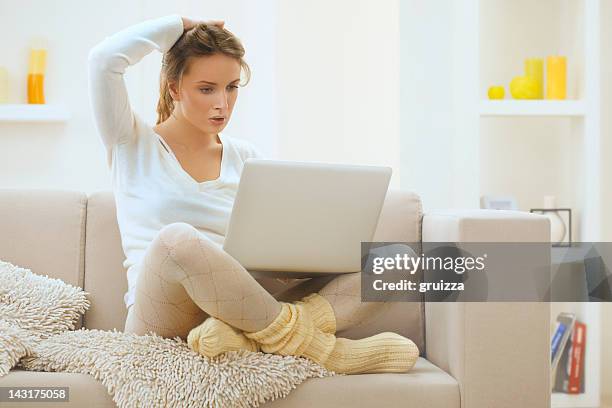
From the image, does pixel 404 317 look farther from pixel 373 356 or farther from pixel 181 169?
pixel 181 169

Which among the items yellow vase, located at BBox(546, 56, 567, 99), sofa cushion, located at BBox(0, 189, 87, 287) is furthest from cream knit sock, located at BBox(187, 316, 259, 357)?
yellow vase, located at BBox(546, 56, 567, 99)

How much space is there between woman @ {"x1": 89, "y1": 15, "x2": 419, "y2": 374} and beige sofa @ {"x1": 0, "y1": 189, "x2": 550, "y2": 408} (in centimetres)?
8

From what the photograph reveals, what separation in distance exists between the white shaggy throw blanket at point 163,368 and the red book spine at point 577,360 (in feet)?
5.17

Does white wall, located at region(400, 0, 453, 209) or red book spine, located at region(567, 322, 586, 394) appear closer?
red book spine, located at region(567, 322, 586, 394)

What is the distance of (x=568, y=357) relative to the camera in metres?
2.99

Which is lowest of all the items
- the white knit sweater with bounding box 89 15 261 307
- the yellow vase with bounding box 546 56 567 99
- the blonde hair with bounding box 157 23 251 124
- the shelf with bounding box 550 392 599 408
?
the shelf with bounding box 550 392 599 408

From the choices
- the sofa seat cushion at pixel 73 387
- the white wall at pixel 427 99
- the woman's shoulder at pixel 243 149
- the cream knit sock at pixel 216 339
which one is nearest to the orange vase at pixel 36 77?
the white wall at pixel 427 99

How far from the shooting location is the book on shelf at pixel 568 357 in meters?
2.97

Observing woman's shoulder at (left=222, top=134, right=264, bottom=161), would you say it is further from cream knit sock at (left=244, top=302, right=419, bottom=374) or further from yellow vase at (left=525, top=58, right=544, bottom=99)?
yellow vase at (left=525, top=58, right=544, bottom=99)

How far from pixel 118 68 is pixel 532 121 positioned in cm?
184

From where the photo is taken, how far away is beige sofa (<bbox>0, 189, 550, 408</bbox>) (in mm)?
1676

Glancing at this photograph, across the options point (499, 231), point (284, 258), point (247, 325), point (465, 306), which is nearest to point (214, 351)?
point (247, 325)

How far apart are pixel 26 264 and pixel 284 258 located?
735 mm

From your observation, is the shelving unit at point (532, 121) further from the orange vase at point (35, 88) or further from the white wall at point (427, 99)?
the orange vase at point (35, 88)
